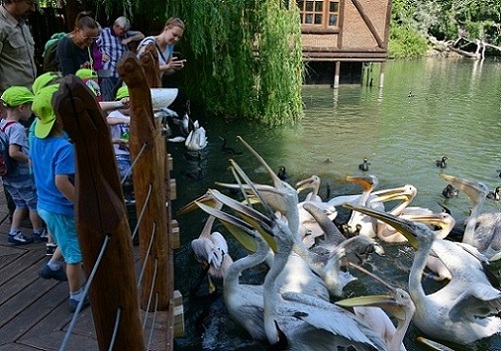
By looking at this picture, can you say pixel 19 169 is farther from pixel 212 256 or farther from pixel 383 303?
pixel 383 303

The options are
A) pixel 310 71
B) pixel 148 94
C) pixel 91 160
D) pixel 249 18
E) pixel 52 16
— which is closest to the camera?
pixel 91 160

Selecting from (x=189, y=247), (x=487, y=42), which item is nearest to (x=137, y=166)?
(x=189, y=247)

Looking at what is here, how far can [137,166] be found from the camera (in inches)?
106

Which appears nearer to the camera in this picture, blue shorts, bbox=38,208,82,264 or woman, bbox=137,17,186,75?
blue shorts, bbox=38,208,82,264

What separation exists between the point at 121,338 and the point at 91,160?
2.01 ft

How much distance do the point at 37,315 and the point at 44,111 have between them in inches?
47.6

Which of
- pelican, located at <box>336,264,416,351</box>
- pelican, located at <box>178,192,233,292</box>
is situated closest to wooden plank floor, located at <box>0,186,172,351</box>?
pelican, located at <box>178,192,233,292</box>

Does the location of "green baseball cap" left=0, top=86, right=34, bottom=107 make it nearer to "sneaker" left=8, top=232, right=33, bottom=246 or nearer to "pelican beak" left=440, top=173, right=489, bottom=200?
"sneaker" left=8, top=232, right=33, bottom=246

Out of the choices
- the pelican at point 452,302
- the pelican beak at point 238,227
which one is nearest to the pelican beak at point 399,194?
the pelican at point 452,302

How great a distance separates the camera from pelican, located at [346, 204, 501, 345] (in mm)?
3988

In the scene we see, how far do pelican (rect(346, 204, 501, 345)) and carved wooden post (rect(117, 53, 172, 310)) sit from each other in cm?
215

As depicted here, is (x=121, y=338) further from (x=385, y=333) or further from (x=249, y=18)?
(x=249, y=18)

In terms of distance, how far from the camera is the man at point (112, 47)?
576 centimetres

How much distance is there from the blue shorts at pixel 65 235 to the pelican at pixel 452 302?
8.46 ft
